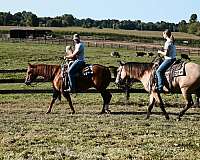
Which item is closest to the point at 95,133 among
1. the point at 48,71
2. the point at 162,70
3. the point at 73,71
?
the point at 162,70

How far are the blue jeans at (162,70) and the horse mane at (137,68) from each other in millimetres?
614

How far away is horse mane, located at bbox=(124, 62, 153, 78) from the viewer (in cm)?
1447

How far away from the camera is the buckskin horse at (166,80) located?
44.1 ft

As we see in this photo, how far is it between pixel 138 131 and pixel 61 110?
18.0 feet

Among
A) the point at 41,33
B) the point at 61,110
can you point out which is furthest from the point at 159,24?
the point at 61,110

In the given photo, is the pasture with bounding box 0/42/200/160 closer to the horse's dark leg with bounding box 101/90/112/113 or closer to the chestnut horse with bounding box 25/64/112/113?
the horse's dark leg with bounding box 101/90/112/113

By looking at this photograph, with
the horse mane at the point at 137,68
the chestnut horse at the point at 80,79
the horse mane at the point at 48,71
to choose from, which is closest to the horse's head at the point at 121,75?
the horse mane at the point at 137,68

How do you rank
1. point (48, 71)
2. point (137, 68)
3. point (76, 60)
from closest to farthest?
point (137, 68) < point (76, 60) < point (48, 71)

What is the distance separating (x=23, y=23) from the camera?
16525cm

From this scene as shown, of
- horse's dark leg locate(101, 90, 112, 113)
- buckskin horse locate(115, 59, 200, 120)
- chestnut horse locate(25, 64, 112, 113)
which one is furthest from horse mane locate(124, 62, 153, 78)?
horse's dark leg locate(101, 90, 112, 113)

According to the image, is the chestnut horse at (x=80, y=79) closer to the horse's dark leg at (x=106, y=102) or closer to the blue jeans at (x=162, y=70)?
the horse's dark leg at (x=106, y=102)

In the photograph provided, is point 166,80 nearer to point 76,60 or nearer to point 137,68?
point 137,68

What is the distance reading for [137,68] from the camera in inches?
574

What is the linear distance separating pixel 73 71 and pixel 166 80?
3.19 m
